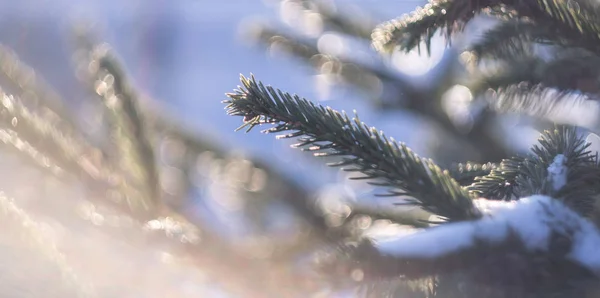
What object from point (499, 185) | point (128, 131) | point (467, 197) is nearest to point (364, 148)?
point (467, 197)

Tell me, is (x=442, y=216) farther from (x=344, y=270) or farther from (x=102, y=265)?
(x=102, y=265)

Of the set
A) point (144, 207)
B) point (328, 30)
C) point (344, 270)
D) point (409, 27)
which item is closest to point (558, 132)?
point (409, 27)

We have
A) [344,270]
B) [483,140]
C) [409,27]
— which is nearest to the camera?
[344,270]

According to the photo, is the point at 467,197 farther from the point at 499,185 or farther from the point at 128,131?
the point at 128,131

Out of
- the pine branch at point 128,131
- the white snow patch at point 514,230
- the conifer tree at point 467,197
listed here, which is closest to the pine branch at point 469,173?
the conifer tree at point 467,197

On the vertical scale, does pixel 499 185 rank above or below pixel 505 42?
below

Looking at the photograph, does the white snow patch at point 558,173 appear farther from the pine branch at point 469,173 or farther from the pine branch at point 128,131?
the pine branch at point 128,131
